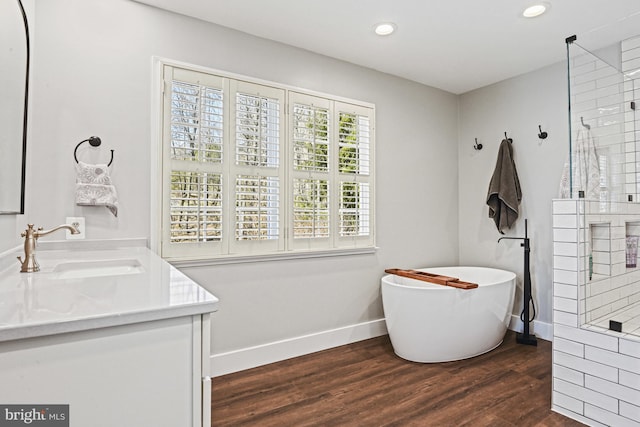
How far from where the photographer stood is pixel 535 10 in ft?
8.01

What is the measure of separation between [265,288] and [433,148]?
2.40 meters

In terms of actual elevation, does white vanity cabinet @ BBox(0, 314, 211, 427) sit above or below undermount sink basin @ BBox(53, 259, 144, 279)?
below

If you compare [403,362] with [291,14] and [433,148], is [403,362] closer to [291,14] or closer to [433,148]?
[433,148]

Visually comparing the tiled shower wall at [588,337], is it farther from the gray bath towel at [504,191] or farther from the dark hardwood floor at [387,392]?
the gray bath towel at [504,191]

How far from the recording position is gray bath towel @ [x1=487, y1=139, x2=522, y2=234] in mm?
3477

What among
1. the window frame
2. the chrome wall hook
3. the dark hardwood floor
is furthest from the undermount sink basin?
the chrome wall hook

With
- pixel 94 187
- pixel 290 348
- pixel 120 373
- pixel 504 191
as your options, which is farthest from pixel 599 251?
pixel 94 187

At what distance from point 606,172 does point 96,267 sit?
2861 mm

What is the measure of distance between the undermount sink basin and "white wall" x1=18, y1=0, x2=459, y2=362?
300 mm

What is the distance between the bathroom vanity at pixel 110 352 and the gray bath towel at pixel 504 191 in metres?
Result: 3.28

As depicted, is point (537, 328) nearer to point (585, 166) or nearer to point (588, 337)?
point (588, 337)

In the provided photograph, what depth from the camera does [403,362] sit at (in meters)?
2.83

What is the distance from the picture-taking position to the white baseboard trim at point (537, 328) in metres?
3.30

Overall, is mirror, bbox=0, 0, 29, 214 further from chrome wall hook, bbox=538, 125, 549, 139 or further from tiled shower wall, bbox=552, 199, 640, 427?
chrome wall hook, bbox=538, 125, 549, 139
